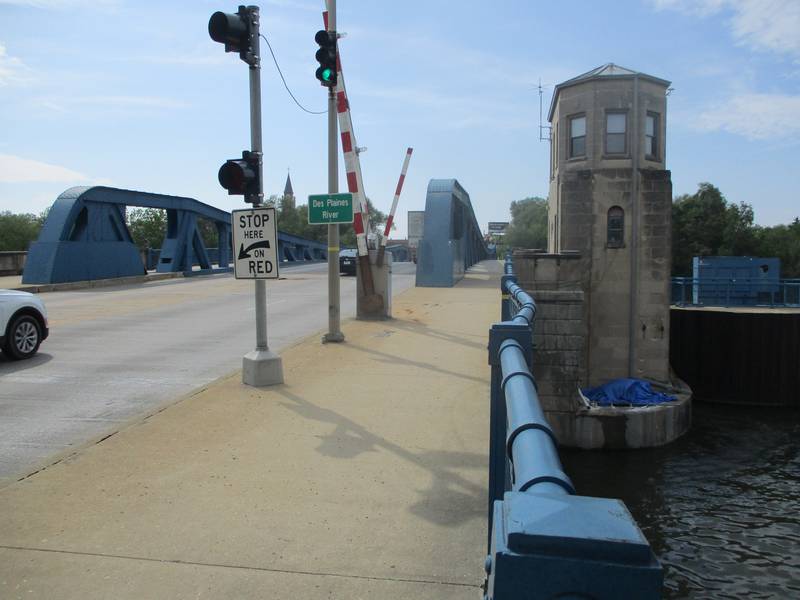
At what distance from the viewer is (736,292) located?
3256 centimetres

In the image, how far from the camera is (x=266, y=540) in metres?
4.27

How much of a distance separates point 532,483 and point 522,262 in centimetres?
1589

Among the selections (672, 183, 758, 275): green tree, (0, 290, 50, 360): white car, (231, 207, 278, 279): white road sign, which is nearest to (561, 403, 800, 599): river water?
(231, 207, 278, 279): white road sign

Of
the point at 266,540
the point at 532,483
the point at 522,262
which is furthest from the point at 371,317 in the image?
the point at 532,483

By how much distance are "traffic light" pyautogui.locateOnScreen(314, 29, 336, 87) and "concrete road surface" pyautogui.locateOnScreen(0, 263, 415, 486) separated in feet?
15.1

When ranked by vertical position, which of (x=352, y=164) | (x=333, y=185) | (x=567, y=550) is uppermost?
(x=352, y=164)

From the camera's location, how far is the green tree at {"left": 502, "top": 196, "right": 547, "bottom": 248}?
12251cm

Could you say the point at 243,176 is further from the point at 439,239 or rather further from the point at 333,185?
the point at 439,239

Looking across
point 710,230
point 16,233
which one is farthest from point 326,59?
point 16,233

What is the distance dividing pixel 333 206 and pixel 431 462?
7064mm

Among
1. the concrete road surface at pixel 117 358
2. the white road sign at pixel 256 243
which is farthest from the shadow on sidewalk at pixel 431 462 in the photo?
the concrete road surface at pixel 117 358

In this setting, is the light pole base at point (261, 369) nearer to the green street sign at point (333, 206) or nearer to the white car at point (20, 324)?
the green street sign at point (333, 206)

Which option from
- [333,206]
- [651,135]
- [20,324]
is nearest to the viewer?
[20,324]

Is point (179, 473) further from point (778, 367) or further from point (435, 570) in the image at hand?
point (778, 367)
